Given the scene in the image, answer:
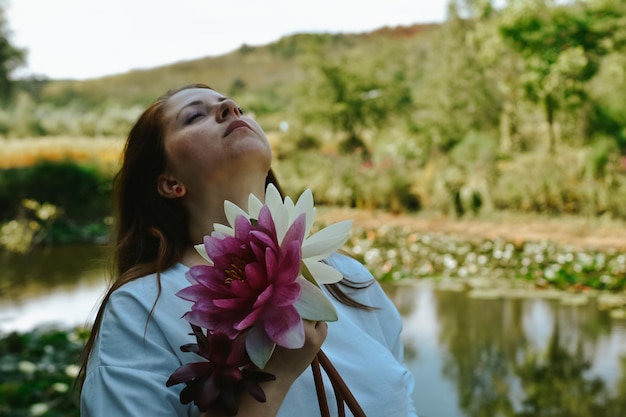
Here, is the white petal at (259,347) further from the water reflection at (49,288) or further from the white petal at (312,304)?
the water reflection at (49,288)

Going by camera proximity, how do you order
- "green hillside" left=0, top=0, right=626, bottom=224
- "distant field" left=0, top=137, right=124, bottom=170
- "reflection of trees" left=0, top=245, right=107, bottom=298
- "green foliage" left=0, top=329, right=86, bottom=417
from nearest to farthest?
"green foliage" left=0, top=329, right=86, bottom=417 → "reflection of trees" left=0, top=245, right=107, bottom=298 → "green hillside" left=0, top=0, right=626, bottom=224 → "distant field" left=0, top=137, right=124, bottom=170

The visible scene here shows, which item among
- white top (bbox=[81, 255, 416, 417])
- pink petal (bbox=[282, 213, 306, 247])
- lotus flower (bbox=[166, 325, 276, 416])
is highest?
pink petal (bbox=[282, 213, 306, 247])

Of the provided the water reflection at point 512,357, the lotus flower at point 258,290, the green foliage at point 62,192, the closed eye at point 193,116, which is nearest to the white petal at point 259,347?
the lotus flower at point 258,290

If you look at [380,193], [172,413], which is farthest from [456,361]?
[380,193]

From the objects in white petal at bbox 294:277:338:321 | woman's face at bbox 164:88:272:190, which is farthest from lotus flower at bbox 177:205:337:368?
woman's face at bbox 164:88:272:190

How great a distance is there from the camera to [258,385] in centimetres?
57

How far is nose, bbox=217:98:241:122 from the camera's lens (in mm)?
898

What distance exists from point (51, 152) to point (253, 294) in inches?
384

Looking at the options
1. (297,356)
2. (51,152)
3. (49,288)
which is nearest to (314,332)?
(297,356)

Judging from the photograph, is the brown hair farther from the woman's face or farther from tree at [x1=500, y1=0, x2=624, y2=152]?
tree at [x1=500, y1=0, x2=624, y2=152]

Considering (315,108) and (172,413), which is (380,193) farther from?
(172,413)

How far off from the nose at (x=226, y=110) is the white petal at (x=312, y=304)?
437mm

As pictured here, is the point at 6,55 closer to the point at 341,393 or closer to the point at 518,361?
the point at 518,361

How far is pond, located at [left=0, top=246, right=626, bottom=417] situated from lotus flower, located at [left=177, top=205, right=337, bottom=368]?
191 centimetres
